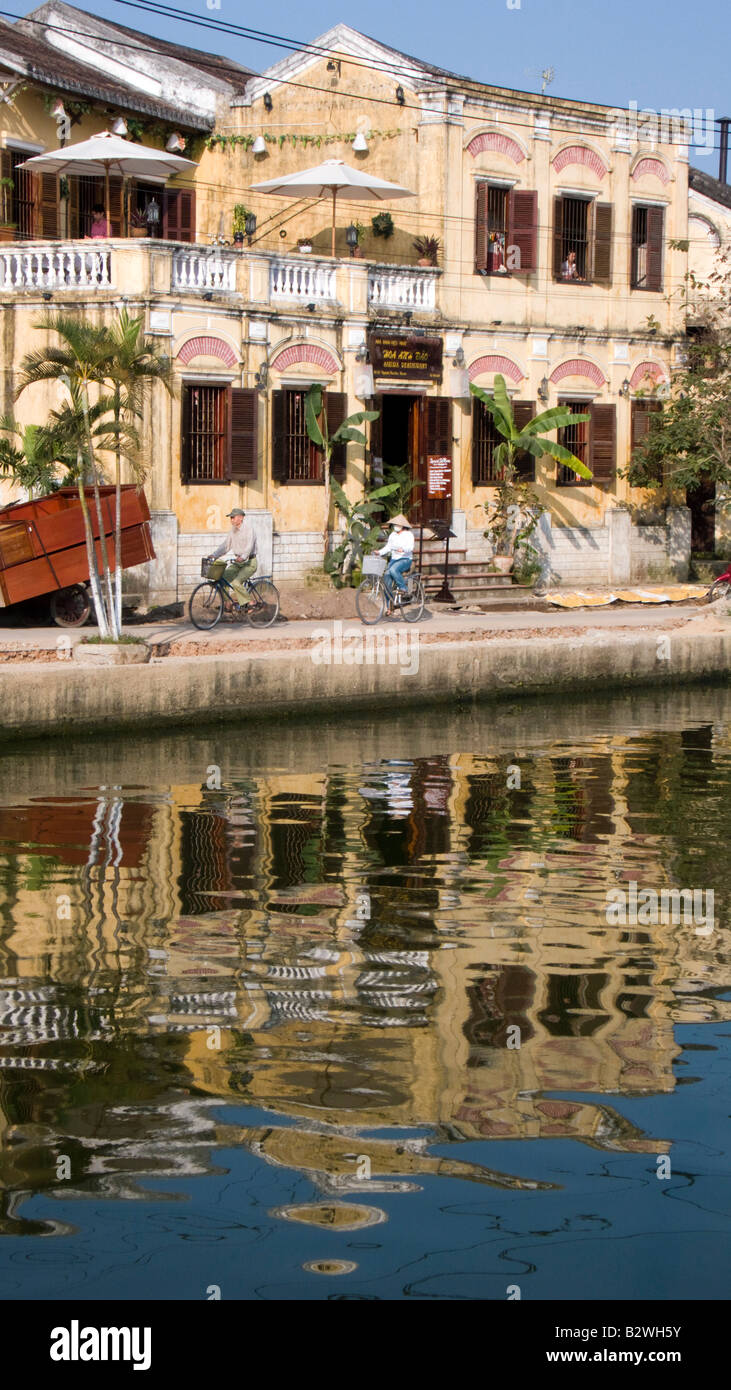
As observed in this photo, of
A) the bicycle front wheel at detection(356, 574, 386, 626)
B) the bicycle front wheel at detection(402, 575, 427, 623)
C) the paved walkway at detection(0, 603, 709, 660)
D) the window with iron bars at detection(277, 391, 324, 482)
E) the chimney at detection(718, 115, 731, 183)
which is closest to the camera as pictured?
the paved walkway at detection(0, 603, 709, 660)

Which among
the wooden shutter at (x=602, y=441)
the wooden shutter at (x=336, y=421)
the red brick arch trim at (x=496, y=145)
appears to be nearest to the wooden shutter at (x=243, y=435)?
the wooden shutter at (x=336, y=421)

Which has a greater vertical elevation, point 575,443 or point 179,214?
point 179,214

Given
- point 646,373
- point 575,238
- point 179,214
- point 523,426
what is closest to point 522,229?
point 575,238

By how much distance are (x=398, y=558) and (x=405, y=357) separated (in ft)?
18.8

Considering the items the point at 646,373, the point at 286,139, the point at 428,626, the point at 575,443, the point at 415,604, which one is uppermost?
the point at 286,139

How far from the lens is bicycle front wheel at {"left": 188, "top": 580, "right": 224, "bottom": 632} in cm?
2289

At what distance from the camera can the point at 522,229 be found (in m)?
30.0

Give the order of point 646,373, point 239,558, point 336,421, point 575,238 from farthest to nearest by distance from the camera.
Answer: point 646,373 < point 575,238 < point 336,421 < point 239,558

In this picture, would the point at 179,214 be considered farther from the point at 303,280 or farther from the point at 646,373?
the point at 646,373

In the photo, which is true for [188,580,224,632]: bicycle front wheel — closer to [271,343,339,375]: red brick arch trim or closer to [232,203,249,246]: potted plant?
[271,343,339,375]: red brick arch trim

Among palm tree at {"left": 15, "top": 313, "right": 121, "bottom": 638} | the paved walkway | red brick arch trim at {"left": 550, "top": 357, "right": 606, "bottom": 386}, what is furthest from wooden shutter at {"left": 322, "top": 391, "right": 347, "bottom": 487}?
palm tree at {"left": 15, "top": 313, "right": 121, "bottom": 638}

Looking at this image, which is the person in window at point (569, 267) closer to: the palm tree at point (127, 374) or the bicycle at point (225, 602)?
the bicycle at point (225, 602)

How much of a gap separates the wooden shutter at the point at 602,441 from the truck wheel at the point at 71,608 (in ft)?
39.8

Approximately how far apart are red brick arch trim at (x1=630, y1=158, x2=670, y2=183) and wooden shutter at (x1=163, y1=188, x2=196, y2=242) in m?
7.70
